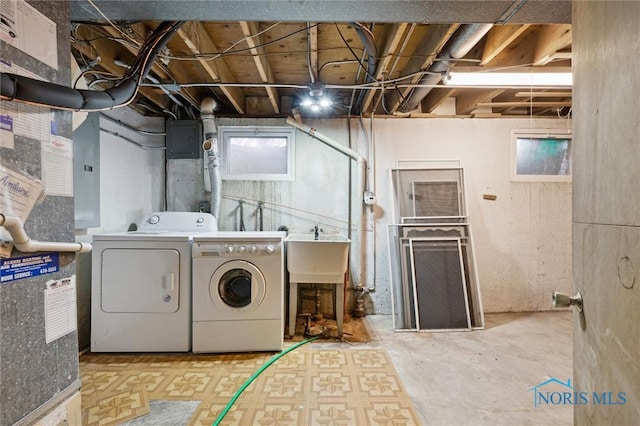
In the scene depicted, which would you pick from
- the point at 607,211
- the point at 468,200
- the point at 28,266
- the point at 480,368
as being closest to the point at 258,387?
the point at 28,266

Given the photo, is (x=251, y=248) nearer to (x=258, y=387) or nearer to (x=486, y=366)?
(x=258, y=387)

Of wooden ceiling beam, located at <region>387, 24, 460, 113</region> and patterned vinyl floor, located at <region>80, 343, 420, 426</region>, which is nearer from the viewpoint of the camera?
patterned vinyl floor, located at <region>80, 343, 420, 426</region>

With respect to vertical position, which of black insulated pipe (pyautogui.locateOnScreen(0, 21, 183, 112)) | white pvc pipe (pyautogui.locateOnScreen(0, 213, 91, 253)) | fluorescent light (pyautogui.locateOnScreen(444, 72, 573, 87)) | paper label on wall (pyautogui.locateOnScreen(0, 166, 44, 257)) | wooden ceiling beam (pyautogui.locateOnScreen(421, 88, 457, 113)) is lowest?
white pvc pipe (pyautogui.locateOnScreen(0, 213, 91, 253))

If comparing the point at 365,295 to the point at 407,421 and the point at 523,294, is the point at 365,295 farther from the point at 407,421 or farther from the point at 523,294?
the point at 523,294

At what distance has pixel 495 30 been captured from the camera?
73.0 inches

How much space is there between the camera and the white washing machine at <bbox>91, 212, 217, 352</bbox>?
2.20m

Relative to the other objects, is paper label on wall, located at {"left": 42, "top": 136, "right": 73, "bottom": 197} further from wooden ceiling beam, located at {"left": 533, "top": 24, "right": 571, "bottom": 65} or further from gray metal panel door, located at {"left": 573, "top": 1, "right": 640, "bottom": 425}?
wooden ceiling beam, located at {"left": 533, "top": 24, "right": 571, "bottom": 65}

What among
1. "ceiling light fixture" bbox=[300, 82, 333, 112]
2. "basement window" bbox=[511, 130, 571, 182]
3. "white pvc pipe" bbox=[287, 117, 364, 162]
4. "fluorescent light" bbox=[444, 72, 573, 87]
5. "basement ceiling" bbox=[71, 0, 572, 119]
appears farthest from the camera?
"basement window" bbox=[511, 130, 571, 182]

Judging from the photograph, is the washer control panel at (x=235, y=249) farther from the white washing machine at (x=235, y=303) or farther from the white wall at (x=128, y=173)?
the white wall at (x=128, y=173)

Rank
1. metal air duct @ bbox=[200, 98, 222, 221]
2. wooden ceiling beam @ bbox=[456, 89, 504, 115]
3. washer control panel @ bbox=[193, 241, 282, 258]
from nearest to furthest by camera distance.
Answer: washer control panel @ bbox=[193, 241, 282, 258]
wooden ceiling beam @ bbox=[456, 89, 504, 115]
metal air duct @ bbox=[200, 98, 222, 221]

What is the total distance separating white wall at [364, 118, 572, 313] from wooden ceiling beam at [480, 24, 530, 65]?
3.80ft

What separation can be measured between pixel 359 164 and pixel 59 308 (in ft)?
8.58

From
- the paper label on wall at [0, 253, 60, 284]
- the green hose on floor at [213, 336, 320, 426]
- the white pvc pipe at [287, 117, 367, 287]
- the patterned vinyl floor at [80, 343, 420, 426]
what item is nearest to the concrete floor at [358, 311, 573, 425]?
the patterned vinyl floor at [80, 343, 420, 426]

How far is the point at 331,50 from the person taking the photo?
222cm
